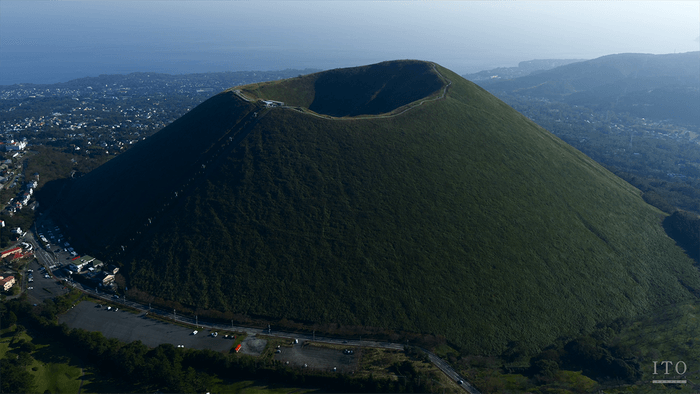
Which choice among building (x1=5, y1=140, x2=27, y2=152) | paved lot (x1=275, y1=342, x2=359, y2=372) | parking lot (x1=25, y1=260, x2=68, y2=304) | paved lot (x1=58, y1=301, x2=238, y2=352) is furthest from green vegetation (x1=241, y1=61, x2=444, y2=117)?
building (x1=5, y1=140, x2=27, y2=152)

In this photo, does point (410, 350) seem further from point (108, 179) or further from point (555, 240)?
point (108, 179)

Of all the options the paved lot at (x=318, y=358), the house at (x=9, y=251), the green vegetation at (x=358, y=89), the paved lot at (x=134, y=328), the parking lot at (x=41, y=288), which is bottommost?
the paved lot at (x=318, y=358)

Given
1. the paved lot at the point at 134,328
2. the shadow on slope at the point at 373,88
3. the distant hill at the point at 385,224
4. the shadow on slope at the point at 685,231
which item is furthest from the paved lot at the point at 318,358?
the shadow on slope at the point at 685,231

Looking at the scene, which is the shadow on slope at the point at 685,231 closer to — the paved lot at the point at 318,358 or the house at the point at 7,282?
the paved lot at the point at 318,358

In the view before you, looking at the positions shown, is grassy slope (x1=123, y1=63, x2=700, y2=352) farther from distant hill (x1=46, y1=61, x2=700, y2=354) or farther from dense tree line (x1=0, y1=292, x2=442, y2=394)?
dense tree line (x1=0, y1=292, x2=442, y2=394)

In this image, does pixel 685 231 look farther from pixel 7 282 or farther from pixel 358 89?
pixel 7 282

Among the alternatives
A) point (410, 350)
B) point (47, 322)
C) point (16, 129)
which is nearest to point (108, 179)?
point (47, 322)
